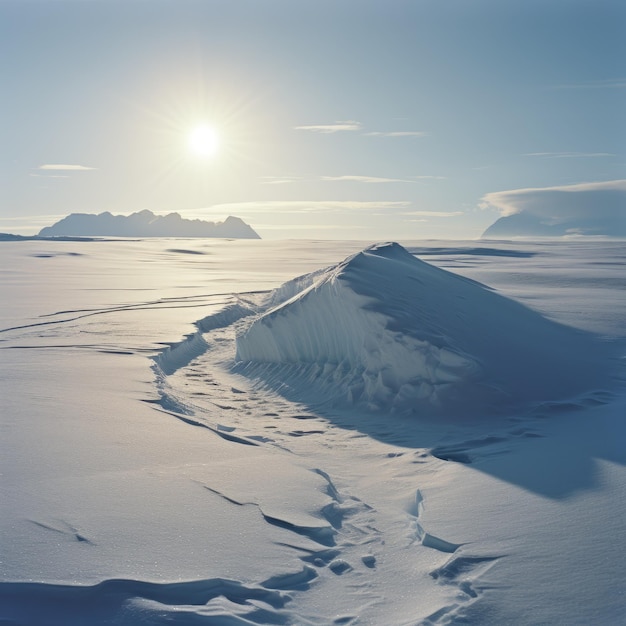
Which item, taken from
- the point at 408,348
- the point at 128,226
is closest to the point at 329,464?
the point at 408,348

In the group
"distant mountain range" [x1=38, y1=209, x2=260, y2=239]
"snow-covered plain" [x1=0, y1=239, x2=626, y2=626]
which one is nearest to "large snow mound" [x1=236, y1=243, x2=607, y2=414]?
"snow-covered plain" [x1=0, y1=239, x2=626, y2=626]

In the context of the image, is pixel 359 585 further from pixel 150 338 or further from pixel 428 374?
pixel 150 338

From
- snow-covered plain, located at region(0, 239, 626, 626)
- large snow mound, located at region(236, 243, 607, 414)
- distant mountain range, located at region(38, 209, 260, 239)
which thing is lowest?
snow-covered plain, located at region(0, 239, 626, 626)

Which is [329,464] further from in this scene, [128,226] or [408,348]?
[128,226]

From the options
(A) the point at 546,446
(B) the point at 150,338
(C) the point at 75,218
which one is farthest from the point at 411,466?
(C) the point at 75,218

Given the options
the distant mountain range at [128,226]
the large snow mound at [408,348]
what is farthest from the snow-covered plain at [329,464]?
the distant mountain range at [128,226]

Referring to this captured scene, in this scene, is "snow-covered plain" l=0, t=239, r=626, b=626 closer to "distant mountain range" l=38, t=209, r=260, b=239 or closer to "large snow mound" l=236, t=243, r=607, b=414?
"large snow mound" l=236, t=243, r=607, b=414
